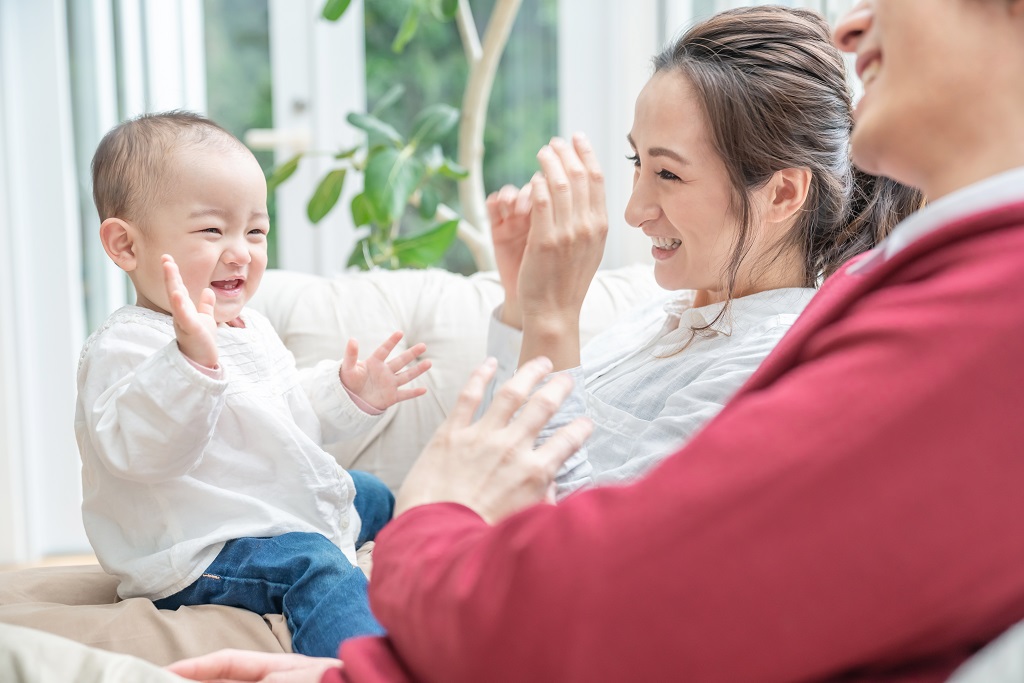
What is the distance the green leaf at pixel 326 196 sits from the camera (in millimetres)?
2705

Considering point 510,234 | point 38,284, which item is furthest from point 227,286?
point 38,284

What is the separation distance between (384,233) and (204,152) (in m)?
1.41

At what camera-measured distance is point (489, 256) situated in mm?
2699

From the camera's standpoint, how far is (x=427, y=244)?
2557 millimetres

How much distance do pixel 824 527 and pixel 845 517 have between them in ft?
0.05

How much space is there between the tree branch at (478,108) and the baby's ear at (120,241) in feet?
4.78

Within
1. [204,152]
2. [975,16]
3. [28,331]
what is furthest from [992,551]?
[28,331]

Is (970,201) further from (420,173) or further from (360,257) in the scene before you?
(360,257)

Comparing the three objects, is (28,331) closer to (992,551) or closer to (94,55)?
(94,55)

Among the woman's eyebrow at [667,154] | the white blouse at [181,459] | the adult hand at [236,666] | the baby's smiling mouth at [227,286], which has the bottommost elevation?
the adult hand at [236,666]

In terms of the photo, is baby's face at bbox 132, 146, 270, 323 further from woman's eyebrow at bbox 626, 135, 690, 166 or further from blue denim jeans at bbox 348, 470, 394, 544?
woman's eyebrow at bbox 626, 135, 690, 166

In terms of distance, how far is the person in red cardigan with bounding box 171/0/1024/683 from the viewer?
58 centimetres

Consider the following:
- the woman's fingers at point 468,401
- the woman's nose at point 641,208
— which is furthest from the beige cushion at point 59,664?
the woman's nose at point 641,208

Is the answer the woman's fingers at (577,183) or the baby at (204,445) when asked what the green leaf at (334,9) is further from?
the woman's fingers at (577,183)
